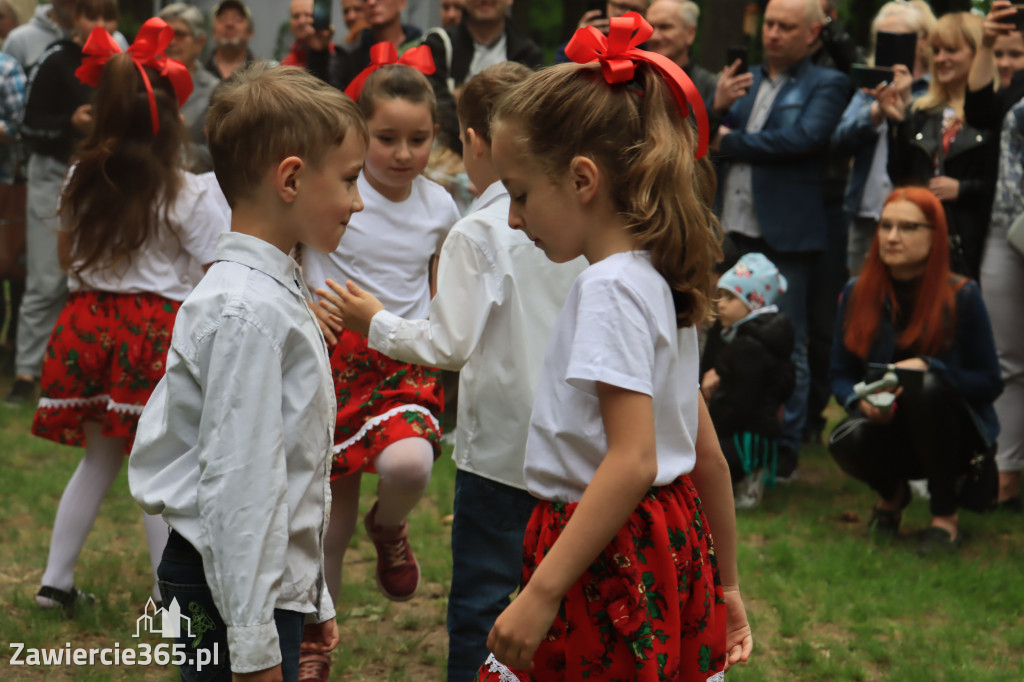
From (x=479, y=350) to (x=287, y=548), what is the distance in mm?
896

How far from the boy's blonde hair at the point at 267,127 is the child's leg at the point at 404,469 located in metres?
1.18

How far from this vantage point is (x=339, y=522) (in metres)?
3.41

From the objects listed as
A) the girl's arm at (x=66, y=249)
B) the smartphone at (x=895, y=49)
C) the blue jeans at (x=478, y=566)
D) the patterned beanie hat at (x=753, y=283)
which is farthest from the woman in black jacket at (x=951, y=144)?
the girl's arm at (x=66, y=249)

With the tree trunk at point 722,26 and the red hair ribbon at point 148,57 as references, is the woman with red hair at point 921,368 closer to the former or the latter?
the red hair ribbon at point 148,57

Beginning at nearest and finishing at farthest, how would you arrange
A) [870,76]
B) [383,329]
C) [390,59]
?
[383,329] → [390,59] → [870,76]

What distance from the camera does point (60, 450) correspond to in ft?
19.0

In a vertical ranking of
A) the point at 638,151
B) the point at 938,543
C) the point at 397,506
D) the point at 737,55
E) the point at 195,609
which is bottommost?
the point at 938,543

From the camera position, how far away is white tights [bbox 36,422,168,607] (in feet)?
12.3

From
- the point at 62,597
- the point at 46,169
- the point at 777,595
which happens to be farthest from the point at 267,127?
the point at 46,169

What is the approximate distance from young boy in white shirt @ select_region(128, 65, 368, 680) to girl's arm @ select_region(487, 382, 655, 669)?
1.50ft

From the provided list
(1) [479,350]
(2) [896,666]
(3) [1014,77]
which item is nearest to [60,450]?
(1) [479,350]

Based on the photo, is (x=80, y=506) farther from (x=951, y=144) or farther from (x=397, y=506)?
(x=951, y=144)

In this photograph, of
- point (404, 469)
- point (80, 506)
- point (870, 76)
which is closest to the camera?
point (404, 469)

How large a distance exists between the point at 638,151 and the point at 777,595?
2.78 meters
